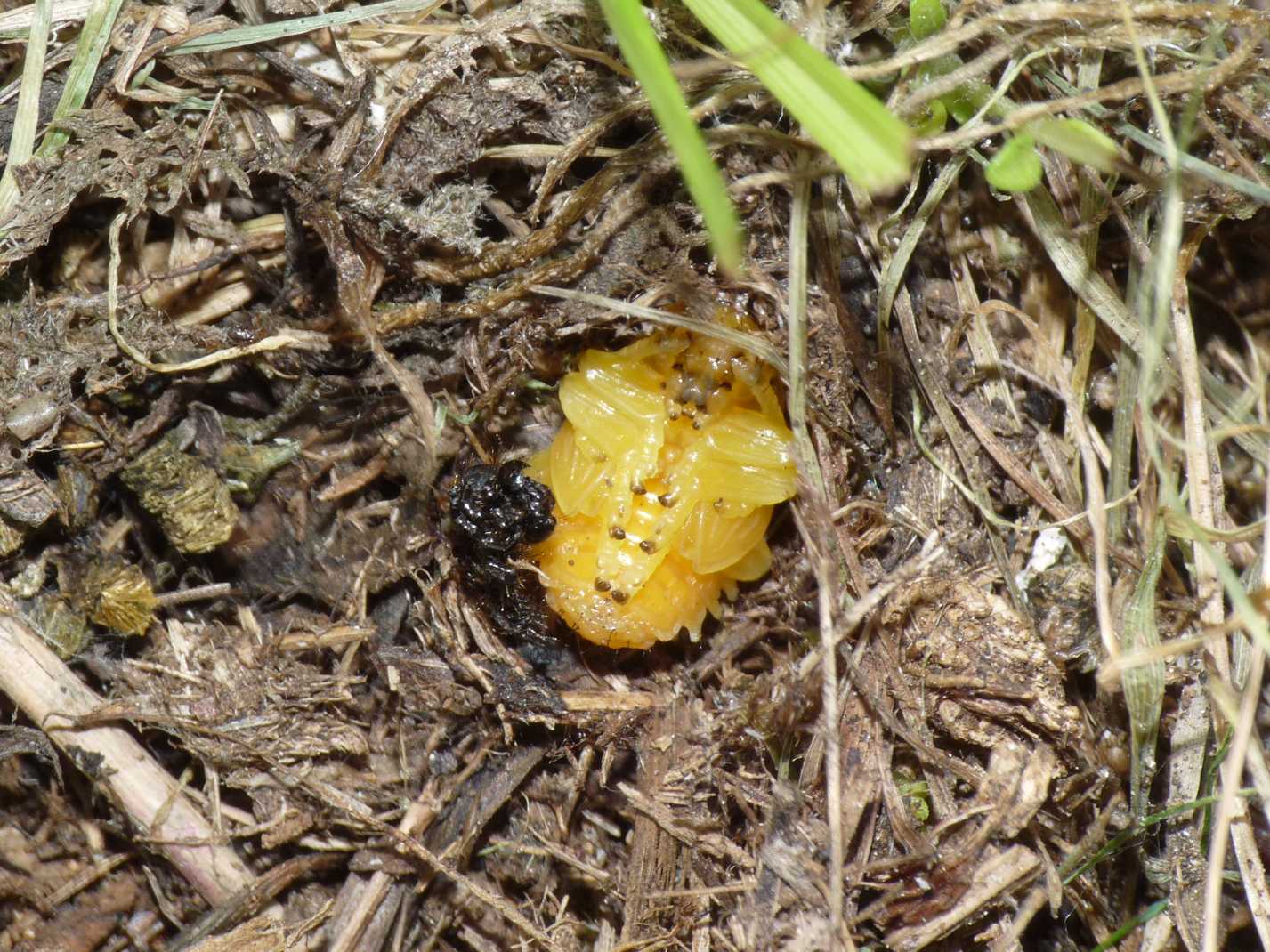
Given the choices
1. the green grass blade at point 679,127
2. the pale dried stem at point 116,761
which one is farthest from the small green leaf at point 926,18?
the pale dried stem at point 116,761

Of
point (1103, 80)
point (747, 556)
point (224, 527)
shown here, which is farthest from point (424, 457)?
point (1103, 80)

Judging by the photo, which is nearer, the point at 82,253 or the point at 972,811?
the point at 972,811

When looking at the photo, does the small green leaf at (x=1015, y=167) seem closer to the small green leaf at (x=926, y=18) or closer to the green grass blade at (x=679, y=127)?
the small green leaf at (x=926, y=18)

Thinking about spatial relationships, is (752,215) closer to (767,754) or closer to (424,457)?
(424,457)

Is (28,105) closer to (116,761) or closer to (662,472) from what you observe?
(116,761)

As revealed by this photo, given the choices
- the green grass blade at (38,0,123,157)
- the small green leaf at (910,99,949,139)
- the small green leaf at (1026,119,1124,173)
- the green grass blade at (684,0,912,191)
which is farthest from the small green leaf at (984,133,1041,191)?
the green grass blade at (38,0,123,157)

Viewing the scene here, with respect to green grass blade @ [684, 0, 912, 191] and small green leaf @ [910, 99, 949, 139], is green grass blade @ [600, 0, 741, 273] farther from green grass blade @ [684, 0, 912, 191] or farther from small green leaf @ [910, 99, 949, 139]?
small green leaf @ [910, 99, 949, 139]
